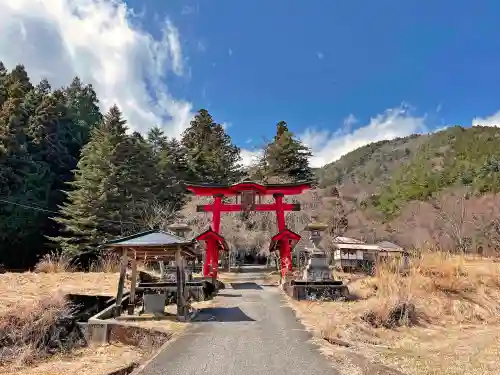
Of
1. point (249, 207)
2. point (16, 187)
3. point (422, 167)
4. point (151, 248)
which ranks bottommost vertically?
point (151, 248)

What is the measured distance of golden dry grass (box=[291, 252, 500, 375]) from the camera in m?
5.90

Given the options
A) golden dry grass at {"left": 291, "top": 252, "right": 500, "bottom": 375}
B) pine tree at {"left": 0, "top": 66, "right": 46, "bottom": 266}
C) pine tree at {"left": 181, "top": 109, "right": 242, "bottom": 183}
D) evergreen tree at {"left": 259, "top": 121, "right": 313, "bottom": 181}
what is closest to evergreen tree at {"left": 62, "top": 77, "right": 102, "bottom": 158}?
pine tree at {"left": 0, "top": 66, "right": 46, "bottom": 266}

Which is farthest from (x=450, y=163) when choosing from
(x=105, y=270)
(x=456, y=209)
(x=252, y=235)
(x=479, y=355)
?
(x=479, y=355)

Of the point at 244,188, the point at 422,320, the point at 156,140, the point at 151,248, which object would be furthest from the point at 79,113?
the point at 422,320

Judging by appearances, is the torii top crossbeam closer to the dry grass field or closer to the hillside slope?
the hillside slope

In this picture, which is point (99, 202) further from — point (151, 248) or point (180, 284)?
point (180, 284)

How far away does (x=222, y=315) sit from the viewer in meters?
10.1

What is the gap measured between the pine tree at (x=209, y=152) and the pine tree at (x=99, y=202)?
12.5 m

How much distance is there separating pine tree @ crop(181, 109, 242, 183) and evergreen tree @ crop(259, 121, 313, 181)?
4139 millimetres

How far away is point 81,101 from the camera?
50.7 m

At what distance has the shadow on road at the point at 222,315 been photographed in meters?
9.40

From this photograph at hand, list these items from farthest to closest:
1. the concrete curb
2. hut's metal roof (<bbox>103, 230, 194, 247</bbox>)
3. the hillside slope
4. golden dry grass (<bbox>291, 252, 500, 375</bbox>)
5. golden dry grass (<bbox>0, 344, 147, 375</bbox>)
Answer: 1. the hillside slope
2. hut's metal roof (<bbox>103, 230, 194, 247</bbox>)
3. golden dry grass (<bbox>0, 344, 147, 375</bbox>)
4. golden dry grass (<bbox>291, 252, 500, 375</bbox>)
5. the concrete curb

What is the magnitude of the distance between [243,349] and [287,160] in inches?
1388

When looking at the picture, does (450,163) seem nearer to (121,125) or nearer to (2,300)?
(121,125)
